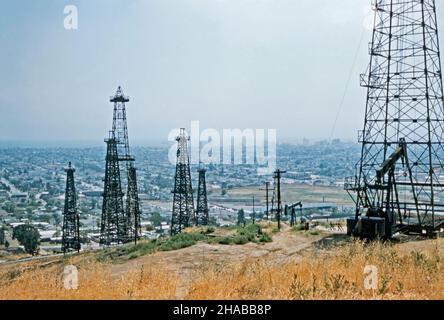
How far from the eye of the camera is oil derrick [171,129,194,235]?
30.7m

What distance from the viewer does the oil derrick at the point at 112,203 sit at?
29172mm

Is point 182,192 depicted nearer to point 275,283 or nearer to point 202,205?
point 202,205

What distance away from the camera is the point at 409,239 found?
14398 millimetres

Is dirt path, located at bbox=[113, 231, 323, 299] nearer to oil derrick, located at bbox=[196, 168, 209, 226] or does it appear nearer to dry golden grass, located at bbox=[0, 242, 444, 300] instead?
dry golden grass, located at bbox=[0, 242, 444, 300]

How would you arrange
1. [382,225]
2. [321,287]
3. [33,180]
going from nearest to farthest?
[321,287] < [382,225] < [33,180]

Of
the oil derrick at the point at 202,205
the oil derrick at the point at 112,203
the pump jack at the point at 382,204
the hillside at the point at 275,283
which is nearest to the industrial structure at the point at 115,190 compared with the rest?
the oil derrick at the point at 112,203

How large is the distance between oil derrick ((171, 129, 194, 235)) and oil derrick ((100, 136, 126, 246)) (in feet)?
12.7

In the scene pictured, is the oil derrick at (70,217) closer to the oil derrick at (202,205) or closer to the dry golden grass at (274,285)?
the oil derrick at (202,205)

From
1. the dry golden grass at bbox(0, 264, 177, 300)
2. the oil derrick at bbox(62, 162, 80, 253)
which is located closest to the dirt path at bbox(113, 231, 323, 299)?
the dry golden grass at bbox(0, 264, 177, 300)

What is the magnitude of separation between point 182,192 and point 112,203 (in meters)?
4.98

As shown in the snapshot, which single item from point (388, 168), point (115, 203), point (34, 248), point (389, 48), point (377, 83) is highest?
point (389, 48)

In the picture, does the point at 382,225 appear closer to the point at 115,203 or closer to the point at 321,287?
the point at 321,287

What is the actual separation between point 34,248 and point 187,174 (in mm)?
14471
